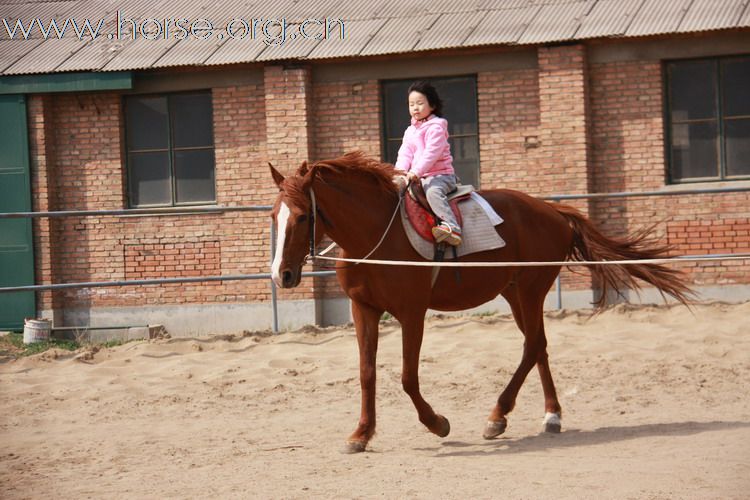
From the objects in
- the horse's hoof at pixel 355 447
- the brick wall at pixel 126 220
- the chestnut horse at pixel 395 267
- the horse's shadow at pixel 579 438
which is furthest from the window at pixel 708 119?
the horse's hoof at pixel 355 447

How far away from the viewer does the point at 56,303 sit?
15172mm

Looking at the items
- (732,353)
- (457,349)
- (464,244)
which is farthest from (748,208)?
(464,244)

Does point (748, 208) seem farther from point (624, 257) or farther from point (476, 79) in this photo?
point (624, 257)

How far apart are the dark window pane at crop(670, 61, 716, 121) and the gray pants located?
7.78 meters

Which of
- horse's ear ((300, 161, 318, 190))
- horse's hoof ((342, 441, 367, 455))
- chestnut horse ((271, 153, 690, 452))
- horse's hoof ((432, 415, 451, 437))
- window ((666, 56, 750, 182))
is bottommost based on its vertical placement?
horse's hoof ((342, 441, 367, 455))

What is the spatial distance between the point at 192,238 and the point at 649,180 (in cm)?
652

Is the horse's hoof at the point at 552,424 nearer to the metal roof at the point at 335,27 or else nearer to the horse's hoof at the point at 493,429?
the horse's hoof at the point at 493,429

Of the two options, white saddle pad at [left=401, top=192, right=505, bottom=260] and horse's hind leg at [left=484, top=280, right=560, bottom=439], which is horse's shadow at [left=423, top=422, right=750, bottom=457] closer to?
horse's hind leg at [left=484, top=280, right=560, bottom=439]

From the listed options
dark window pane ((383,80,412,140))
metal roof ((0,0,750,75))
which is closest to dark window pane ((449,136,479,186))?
dark window pane ((383,80,412,140))

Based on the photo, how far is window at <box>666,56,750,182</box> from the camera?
545 inches

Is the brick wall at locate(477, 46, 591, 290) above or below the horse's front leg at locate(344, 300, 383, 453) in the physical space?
Answer: above

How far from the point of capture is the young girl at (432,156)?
23.5 feet

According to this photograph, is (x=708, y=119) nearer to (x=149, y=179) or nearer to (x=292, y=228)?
(x=149, y=179)

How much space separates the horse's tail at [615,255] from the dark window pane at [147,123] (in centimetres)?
864
